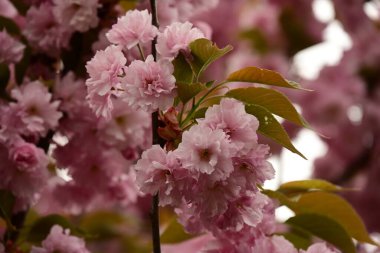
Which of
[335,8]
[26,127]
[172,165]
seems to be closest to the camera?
[172,165]

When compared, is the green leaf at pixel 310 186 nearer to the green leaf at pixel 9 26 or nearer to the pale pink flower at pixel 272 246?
the pale pink flower at pixel 272 246

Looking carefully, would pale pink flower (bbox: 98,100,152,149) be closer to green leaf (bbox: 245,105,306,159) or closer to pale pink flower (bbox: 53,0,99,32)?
pale pink flower (bbox: 53,0,99,32)

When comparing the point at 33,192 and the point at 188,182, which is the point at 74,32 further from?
the point at 188,182

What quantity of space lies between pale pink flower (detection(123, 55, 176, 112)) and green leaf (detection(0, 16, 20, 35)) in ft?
1.45

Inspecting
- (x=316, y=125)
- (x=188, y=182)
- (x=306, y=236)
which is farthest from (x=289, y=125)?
(x=188, y=182)

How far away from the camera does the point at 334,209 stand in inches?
43.1

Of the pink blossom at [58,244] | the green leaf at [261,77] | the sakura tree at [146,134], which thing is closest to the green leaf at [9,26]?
the sakura tree at [146,134]

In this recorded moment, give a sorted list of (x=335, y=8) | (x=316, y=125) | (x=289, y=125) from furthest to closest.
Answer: (x=316, y=125)
(x=289, y=125)
(x=335, y=8)

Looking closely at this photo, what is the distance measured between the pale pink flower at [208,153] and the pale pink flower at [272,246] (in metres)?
0.18

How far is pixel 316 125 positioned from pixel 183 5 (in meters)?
1.58

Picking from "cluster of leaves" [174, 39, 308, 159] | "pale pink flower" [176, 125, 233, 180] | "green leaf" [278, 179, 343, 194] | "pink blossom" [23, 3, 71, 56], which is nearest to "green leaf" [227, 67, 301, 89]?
"cluster of leaves" [174, 39, 308, 159]

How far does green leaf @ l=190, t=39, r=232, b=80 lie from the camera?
0.86 metres

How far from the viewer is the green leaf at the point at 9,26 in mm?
1197

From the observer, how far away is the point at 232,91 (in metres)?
0.87
